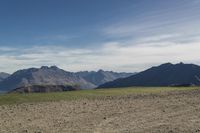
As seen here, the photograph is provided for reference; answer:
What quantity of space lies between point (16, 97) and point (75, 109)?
69.3ft

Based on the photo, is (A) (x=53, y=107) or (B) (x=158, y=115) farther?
(A) (x=53, y=107)

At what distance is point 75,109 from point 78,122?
12.2 meters

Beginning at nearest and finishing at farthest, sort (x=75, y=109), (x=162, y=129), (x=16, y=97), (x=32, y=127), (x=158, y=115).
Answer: (x=162, y=129) → (x=32, y=127) → (x=158, y=115) → (x=75, y=109) → (x=16, y=97)

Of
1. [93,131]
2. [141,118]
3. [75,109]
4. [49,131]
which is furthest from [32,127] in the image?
[75,109]

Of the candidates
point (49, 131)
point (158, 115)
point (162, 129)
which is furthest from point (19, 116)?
point (162, 129)

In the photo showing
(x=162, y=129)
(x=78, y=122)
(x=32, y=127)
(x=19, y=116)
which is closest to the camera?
(x=162, y=129)

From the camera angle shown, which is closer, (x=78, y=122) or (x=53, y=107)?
(x=78, y=122)

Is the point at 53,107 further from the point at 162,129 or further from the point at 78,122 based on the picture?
the point at 162,129

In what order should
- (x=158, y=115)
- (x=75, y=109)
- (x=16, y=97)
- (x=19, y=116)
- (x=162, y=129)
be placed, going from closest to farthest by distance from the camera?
(x=162, y=129), (x=158, y=115), (x=19, y=116), (x=75, y=109), (x=16, y=97)

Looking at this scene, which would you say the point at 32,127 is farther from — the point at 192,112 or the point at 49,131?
the point at 192,112

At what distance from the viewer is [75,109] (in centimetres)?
5291

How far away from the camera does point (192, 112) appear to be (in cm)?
4462

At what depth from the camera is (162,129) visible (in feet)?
109

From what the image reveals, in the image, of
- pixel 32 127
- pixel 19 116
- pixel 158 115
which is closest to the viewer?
pixel 32 127
